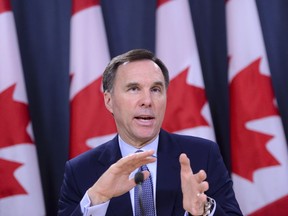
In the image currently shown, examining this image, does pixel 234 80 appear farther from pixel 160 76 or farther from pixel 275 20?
pixel 160 76

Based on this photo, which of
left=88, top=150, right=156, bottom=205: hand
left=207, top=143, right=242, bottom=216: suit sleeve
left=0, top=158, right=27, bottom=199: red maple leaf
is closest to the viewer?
left=88, top=150, right=156, bottom=205: hand

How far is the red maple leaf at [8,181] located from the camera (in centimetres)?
234

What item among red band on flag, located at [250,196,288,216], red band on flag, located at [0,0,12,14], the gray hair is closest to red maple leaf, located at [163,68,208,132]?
red band on flag, located at [250,196,288,216]

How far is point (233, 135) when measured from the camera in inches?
95.8

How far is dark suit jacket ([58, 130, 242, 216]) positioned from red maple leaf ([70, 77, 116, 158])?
0.58 meters

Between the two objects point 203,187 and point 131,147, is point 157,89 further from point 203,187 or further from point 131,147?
point 203,187

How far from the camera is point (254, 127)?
2.40 meters

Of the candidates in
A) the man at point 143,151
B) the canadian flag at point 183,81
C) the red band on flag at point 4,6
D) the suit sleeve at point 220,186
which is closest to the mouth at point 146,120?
the man at point 143,151

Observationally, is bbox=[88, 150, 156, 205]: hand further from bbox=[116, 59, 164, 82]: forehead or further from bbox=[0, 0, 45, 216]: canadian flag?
bbox=[0, 0, 45, 216]: canadian flag

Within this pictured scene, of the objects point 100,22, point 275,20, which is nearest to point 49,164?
point 100,22

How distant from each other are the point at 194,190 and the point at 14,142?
50.9 inches

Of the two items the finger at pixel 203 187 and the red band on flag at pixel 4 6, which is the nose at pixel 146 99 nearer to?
the finger at pixel 203 187

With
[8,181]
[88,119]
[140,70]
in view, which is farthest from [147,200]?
[8,181]

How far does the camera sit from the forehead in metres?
1.73
